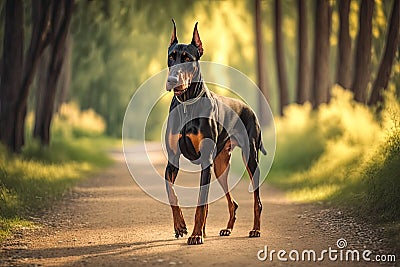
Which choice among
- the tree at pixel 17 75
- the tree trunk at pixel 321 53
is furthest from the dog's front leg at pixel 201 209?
the tree trunk at pixel 321 53

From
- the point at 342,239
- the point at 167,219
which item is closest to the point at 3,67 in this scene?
the point at 167,219

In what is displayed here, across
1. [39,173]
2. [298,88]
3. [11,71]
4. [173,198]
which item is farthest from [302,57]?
[173,198]

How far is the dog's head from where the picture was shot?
855 centimetres

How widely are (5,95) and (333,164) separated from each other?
7198 mm

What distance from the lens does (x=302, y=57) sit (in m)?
23.0

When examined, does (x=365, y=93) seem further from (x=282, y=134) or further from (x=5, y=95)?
(x=5, y=95)

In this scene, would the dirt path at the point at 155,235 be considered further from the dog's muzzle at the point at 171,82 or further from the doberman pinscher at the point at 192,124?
the dog's muzzle at the point at 171,82

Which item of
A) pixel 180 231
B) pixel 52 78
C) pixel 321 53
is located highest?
pixel 321 53

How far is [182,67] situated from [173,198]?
1.50 m

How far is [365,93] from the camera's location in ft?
60.5

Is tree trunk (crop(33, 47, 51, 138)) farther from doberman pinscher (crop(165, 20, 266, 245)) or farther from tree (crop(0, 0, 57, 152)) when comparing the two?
doberman pinscher (crop(165, 20, 266, 245))

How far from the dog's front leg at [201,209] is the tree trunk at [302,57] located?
1426 centimetres

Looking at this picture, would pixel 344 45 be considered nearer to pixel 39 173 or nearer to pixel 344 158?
pixel 344 158

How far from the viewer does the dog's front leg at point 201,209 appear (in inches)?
342
